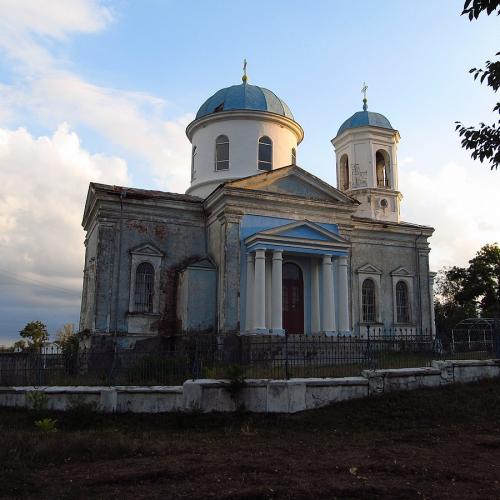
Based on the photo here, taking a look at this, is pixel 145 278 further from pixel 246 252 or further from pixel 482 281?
pixel 482 281

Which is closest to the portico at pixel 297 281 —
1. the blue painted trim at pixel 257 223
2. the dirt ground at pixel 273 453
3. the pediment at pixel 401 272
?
the blue painted trim at pixel 257 223

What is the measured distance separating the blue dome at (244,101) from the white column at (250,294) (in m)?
7.95

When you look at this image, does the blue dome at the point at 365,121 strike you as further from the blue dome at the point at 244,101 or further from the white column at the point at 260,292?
the white column at the point at 260,292

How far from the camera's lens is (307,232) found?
2027cm

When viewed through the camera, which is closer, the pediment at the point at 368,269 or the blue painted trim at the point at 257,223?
the blue painted trim at the point at 257,223

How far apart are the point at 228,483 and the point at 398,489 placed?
2.01 m

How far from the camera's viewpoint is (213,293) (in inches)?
776

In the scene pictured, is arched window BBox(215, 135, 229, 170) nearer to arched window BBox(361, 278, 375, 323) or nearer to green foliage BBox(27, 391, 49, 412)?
arched window BBox(361, 278, 375, 323)

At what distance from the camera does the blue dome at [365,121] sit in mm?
26402

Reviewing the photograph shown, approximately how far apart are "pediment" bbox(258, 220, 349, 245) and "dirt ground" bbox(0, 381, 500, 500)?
28.5 feet

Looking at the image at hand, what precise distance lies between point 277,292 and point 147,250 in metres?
4.99

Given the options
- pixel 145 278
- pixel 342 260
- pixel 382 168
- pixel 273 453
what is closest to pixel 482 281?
pixel 382 168

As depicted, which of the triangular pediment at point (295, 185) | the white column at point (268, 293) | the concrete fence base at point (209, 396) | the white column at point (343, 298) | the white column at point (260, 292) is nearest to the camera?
the concrete fence base at point (209, 396)

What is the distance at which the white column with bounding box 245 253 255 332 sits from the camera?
1888 centimetres
